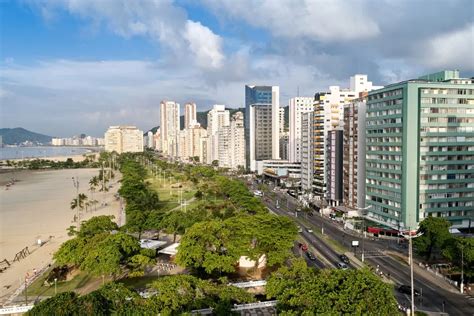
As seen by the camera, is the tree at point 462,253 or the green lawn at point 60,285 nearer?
the tree at point 462,253

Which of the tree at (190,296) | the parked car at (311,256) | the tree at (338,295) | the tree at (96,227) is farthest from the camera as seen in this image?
the parked car at (311,256)

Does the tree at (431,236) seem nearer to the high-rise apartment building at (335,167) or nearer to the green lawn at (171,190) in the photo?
the high-rise apartment building at (335,167)

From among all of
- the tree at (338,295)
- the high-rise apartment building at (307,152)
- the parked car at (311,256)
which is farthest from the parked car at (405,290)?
the high-rise apartment building at (307,152)

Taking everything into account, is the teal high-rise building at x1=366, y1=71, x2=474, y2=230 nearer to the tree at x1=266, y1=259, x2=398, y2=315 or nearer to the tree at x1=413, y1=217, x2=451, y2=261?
the tree at x1=413, y1=217, x2=451, y2=261

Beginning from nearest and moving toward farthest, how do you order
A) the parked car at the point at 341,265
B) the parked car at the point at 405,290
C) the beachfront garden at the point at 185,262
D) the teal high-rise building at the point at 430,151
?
the beachfront garden at the point at 185,262 → the parked car at the point at 405,290 → the parked car at the point at 341,265 → the teal high-rise building at the point at 430,151

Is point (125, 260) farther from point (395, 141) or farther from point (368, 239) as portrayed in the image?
point (395, 141)

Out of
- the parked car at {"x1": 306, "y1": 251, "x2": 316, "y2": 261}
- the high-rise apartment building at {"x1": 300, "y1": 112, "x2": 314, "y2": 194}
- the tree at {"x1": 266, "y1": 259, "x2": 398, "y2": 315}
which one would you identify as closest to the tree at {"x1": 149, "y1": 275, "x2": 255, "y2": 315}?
the tree at {"x1": 266, "y1": 259, "x2": 398, "y2": 315}
